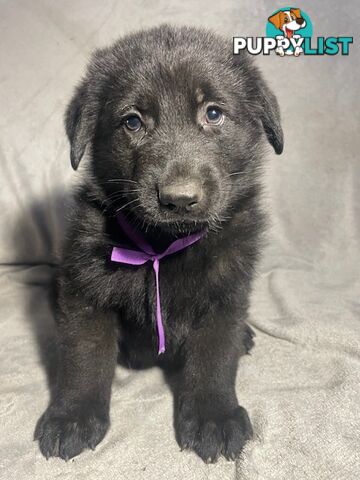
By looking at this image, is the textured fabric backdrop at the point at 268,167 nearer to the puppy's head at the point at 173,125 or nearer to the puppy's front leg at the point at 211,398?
the puppy's front leg at the point at 211,398

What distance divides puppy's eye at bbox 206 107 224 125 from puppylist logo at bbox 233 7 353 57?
1751 millimetres

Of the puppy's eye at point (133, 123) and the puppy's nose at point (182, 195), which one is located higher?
the puppy's eye at point (133, 123)

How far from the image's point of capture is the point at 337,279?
3.70 metres

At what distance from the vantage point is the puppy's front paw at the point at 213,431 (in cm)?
211

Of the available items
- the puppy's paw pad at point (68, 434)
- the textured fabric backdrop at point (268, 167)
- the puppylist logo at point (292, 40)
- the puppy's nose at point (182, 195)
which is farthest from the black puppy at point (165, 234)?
the puppylist logo at point (292, 40)

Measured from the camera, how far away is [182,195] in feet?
6.15

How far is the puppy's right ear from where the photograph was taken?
2.32m

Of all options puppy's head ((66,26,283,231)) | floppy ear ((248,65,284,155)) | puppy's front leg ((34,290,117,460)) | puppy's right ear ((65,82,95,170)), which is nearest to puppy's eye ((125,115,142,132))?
puppy's head ((66,26,283,231))

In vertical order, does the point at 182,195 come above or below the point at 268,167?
below

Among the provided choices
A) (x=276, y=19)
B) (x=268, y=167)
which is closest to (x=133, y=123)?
(x=268, y=167)

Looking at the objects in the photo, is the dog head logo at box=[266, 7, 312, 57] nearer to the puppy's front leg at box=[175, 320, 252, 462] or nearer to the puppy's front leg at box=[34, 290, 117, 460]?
the puppy's front leg at box=[175, 320, 252, 462]

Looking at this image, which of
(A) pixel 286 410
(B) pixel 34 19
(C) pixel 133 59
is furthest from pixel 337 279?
(B) pixel 34 19

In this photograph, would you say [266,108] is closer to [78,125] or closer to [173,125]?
[173,125]

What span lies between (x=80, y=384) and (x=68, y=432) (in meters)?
0.19
